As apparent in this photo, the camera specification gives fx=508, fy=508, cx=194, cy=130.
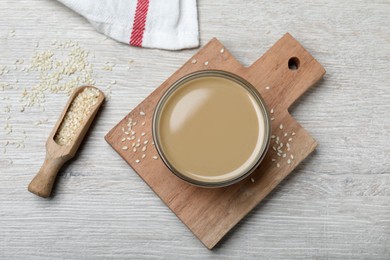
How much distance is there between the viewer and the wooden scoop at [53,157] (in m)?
1.37

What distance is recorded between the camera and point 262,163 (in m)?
1.35

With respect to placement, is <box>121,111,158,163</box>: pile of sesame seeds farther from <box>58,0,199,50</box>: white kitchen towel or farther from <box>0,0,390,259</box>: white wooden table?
<box>58,0,199,50</box>: white kitchen towel

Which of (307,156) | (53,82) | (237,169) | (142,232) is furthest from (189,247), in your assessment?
(53,82)

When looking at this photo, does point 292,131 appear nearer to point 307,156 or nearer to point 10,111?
point 307,156

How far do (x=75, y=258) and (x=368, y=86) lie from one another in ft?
3.12

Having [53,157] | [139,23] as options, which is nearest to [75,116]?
[53,157]

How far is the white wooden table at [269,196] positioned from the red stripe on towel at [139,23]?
0.03 m

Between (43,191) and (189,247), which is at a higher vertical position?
(43,191)

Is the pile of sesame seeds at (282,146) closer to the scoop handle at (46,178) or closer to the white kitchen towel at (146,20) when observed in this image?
the white kitchen towel at (146,20)

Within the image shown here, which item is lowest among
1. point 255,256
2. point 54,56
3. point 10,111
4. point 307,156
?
point 255,256

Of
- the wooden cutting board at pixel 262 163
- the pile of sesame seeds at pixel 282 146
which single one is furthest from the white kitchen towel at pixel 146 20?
the pile of sesame seeds at pixel 282 146

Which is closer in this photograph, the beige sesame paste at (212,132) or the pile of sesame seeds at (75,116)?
the beige sesame paste at (212,132)

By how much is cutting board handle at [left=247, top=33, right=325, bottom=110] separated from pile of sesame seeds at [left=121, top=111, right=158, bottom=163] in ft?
1.08

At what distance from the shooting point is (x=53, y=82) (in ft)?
4.74
